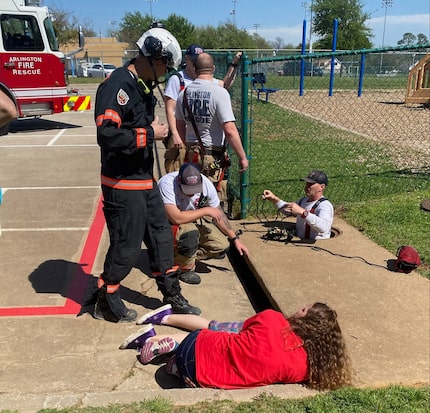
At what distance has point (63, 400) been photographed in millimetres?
2600

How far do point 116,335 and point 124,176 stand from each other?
1.17 metres

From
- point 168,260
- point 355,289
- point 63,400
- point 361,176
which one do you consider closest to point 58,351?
point 63,400

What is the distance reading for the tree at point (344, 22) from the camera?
5888cm

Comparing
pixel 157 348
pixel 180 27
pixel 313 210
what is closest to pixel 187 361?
pixel 157 348

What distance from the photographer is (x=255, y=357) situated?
2.65 m

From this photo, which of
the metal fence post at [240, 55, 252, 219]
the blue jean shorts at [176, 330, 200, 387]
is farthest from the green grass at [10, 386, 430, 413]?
the metal fence post at [240, 55, 252, 219]

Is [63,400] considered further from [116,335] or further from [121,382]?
[116,335]

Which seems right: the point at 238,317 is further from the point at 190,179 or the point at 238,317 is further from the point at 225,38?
the point at 225,38

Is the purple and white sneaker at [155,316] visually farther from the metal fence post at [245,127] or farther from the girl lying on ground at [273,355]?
the metal fence post at [245,127]

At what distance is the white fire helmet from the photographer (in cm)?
309

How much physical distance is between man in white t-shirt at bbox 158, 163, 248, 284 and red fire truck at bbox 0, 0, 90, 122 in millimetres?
8543

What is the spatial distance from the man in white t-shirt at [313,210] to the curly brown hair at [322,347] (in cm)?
208

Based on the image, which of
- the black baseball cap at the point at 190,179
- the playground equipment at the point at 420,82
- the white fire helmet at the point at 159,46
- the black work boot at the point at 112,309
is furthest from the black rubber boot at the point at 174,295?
the playground equipment at the point at 420,82

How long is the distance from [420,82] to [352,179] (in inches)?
557
